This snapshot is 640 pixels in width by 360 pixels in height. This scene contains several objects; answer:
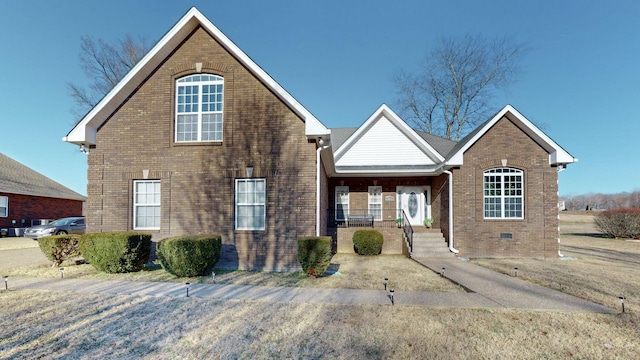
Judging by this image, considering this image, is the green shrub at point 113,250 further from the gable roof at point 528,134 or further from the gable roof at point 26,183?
the gable roof at point 26,183

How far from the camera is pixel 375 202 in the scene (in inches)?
634

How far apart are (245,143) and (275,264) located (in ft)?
13.1

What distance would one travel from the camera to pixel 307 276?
834cm

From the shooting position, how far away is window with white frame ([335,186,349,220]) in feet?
52.9

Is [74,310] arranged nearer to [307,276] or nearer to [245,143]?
[307,276]

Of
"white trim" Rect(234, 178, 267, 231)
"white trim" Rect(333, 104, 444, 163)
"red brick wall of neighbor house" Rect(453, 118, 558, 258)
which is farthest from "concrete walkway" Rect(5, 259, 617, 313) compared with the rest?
"white trim" Rect(333, 104, 444, 163)

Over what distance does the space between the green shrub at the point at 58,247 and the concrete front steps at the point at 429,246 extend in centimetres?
1219

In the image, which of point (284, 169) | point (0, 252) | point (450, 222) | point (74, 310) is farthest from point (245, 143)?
point (0, 252)

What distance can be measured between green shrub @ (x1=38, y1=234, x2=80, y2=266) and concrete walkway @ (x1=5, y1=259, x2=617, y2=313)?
1367 mm

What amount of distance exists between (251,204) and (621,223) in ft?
83.9

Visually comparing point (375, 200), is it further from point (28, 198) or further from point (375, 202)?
point (28, 198)

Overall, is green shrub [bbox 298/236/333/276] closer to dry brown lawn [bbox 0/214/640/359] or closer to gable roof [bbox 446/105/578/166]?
dry brown lawn [bbox 0/214/640/359]

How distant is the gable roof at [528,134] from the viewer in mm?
12180

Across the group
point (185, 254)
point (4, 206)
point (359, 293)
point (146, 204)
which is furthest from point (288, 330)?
point (4, 206)
